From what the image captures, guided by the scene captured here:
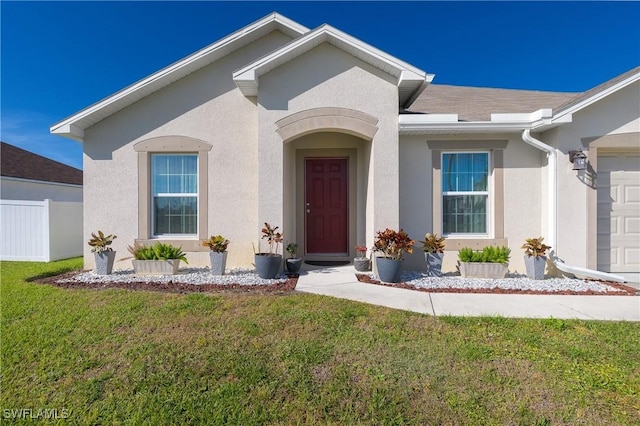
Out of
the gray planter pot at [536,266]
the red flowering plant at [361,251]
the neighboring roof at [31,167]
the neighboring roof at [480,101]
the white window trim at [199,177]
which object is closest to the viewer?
the gray planter pot at [536,266]

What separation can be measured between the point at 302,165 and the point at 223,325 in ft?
16.3

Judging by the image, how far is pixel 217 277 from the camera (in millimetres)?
6137

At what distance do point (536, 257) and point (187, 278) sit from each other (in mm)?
7252

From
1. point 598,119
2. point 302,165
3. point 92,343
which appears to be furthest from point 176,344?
point 598,119

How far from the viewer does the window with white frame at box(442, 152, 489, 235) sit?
267 inches

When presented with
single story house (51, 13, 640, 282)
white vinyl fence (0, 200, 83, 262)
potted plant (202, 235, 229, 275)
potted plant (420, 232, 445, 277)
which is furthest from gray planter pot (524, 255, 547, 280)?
white vinyl fence (0, 200, 83, 262)

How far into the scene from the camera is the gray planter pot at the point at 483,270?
6.05 m

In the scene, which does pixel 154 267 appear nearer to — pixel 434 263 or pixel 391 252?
pixel 391 252

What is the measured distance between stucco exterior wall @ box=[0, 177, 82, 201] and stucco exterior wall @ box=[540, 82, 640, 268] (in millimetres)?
20353

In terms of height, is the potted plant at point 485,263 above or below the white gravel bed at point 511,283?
above

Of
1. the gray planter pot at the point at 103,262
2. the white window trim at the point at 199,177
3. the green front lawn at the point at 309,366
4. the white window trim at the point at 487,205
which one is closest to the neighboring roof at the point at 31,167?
the white window trim at the point at 199,177

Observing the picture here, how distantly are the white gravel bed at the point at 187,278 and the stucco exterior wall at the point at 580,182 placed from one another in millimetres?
6138

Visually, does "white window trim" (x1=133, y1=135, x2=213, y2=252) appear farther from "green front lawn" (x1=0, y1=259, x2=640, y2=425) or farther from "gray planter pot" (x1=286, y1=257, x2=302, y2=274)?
"green front lawn" (x1=0, y1=259, x2=640, y2=425)

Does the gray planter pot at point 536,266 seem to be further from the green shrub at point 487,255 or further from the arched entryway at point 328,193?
the arched entryway at point 328,193
